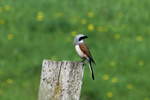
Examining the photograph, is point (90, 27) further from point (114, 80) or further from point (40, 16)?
point (114, 80)

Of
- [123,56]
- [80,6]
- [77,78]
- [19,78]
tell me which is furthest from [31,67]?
[77,78]

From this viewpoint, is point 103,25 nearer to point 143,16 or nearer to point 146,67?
point 143,16

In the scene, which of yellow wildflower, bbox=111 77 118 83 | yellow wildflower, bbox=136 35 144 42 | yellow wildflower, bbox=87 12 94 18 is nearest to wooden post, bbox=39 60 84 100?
yellow wildflower, bbox=111 77 118 83

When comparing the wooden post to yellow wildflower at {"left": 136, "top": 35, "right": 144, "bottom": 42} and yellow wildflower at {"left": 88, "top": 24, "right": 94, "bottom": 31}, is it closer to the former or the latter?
yellow wildflower at {"left": 136, "top": 35, "right": 144, "bottom": 42}

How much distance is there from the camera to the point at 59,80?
4.49 m

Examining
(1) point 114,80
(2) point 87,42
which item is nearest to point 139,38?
(2) point 87,42

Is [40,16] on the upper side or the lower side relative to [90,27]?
upper

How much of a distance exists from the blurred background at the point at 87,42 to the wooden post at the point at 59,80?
18.1ft

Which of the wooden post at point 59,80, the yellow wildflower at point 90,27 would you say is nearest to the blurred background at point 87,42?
the yellow wildflower at point 90,27

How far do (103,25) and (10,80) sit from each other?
10.4ft

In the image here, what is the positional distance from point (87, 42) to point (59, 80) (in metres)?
7.61

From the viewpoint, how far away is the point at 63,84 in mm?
4484

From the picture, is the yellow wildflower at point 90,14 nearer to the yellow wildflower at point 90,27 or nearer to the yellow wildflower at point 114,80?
the yellow wildflower at point 90,27

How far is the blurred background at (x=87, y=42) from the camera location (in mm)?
10516
